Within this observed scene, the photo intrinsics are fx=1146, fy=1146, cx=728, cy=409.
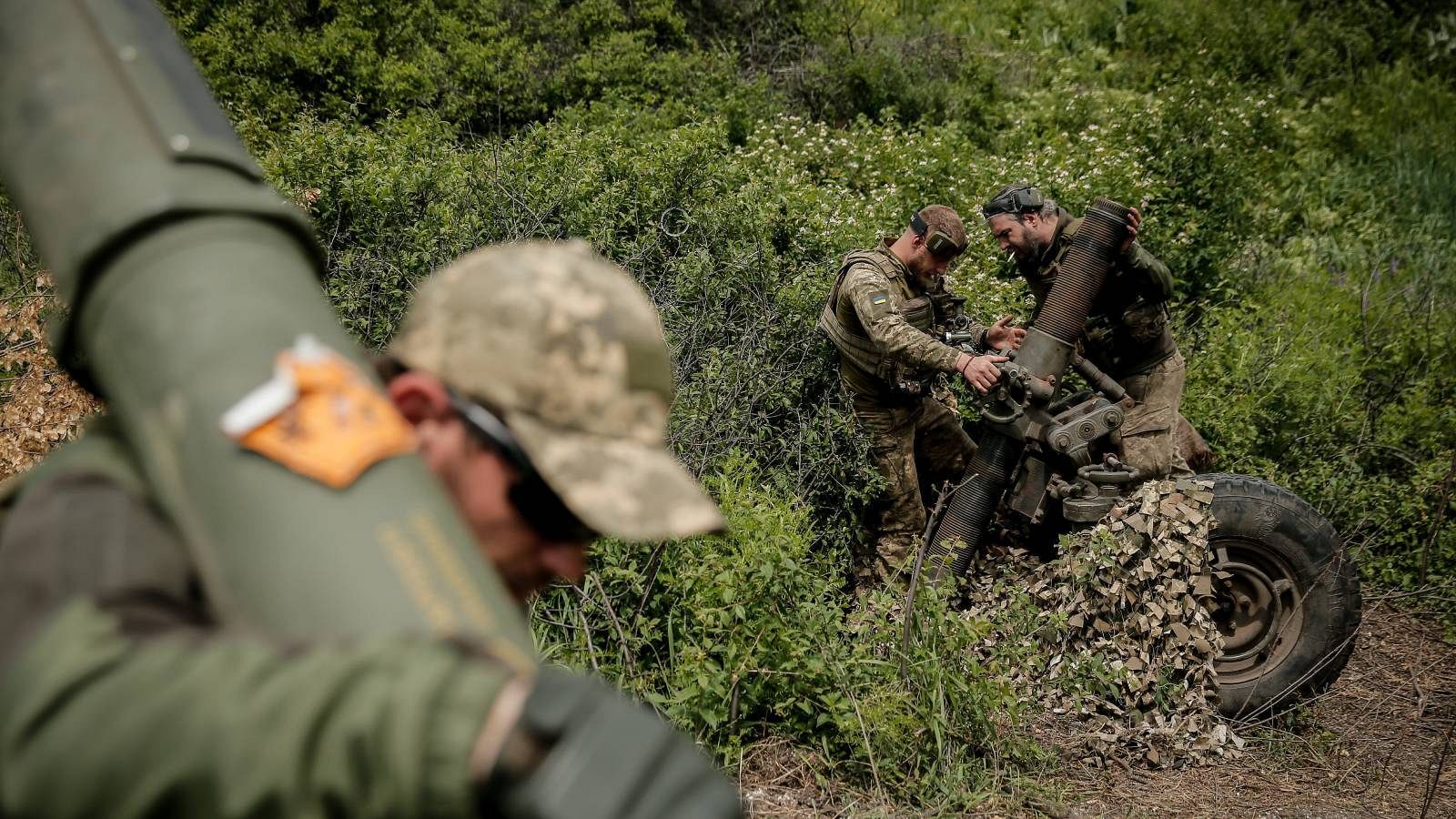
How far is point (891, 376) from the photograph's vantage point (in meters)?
5.94

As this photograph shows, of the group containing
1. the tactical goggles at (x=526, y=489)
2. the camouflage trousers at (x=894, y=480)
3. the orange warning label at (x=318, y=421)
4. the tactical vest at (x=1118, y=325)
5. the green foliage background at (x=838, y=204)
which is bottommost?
the camouflage trousers at (x=894, y=480)

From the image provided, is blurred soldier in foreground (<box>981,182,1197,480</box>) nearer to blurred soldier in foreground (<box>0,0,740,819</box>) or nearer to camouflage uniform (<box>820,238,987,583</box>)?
camouflage uniform (<box>820,238,987,583</box>)

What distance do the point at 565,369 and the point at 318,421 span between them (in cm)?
32

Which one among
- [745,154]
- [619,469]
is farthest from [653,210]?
[619,469]

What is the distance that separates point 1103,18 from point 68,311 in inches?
498

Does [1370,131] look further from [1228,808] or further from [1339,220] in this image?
[1228,808]

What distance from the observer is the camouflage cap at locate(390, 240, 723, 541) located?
1.31 m

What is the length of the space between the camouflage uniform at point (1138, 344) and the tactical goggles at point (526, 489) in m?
4.74

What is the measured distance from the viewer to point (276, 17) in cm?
940

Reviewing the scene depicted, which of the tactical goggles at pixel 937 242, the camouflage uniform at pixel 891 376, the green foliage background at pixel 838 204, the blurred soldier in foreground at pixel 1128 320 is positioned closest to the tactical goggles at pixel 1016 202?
the blurred soldier in foreground at pixel 1128 320

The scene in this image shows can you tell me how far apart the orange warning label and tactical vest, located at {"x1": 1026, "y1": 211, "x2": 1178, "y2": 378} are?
5108 millimetres

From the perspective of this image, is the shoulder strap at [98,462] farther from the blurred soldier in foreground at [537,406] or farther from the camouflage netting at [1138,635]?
the camouflage netting at [1138,635]

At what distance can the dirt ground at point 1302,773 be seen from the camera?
406 cm

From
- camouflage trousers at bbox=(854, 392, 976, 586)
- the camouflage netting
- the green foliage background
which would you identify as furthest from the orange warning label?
camouflage trousers at bbox=(854, 392, 976, 586)
